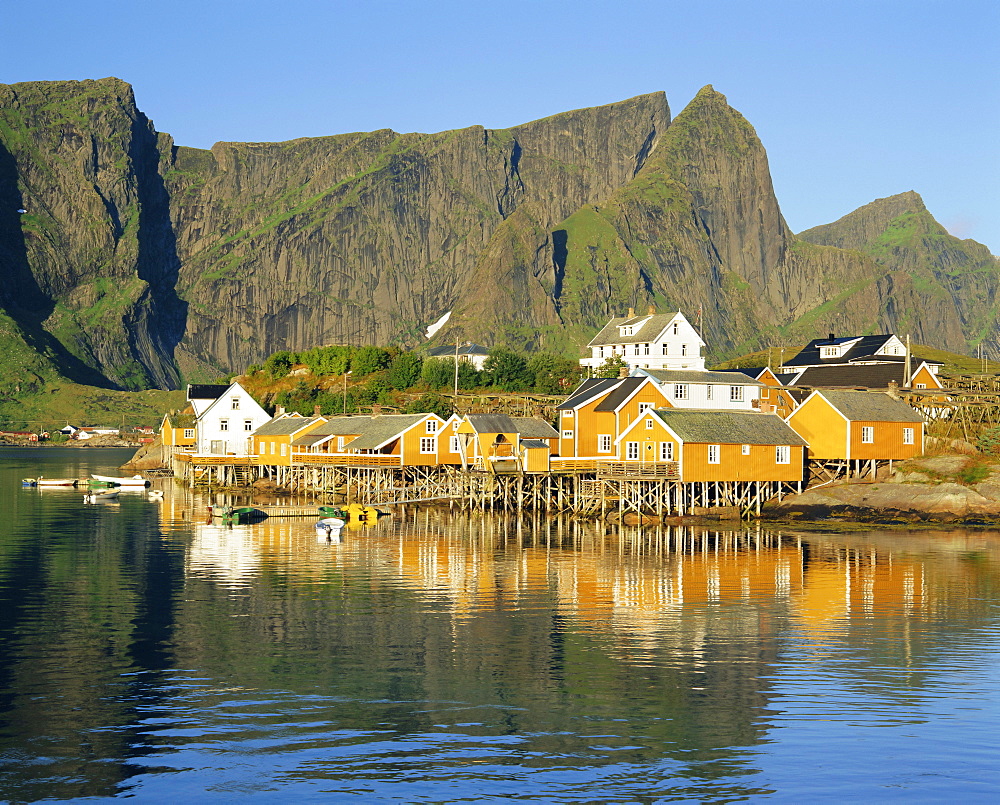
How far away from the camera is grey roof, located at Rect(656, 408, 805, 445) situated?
7344cm

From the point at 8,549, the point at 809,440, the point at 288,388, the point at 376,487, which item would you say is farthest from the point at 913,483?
the point at 288,388

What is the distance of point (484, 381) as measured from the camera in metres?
131

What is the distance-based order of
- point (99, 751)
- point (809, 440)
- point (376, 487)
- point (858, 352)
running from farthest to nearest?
1. point (858, 352)
2. point (376, 487)
3. point (809, 440)
4. point (99, 751)

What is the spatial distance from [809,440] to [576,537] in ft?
73.2

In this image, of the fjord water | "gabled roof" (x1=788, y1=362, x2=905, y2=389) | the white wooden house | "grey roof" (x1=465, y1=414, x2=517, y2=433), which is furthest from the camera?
the white wooden house

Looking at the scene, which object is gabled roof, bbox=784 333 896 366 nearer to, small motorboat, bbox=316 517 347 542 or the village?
the village

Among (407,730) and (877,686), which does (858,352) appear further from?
(407,730)

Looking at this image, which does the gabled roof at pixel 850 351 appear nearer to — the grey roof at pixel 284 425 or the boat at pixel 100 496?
the grey roof at pixel 284 425

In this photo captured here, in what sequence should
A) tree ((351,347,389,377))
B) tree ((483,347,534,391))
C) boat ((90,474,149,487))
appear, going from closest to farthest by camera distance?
boat ((90,474,149,487)) < tree ((483,347,534,391)) < tree ((351,347,389,377))

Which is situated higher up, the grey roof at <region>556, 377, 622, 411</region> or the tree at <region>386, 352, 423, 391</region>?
the tree at <region>386, 352, 423, 391</region>

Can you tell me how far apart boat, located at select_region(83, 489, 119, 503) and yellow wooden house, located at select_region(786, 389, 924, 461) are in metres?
57.8

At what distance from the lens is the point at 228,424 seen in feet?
375

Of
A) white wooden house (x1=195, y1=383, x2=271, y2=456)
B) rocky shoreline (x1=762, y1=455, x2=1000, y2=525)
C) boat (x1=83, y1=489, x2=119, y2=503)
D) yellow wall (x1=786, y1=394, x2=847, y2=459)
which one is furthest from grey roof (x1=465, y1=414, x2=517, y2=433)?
white wooden house (x1=195, y1=383, x2=271, y2=456)

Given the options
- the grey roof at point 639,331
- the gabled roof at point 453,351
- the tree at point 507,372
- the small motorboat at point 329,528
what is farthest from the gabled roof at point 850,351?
the small motorboat at point 329,528
